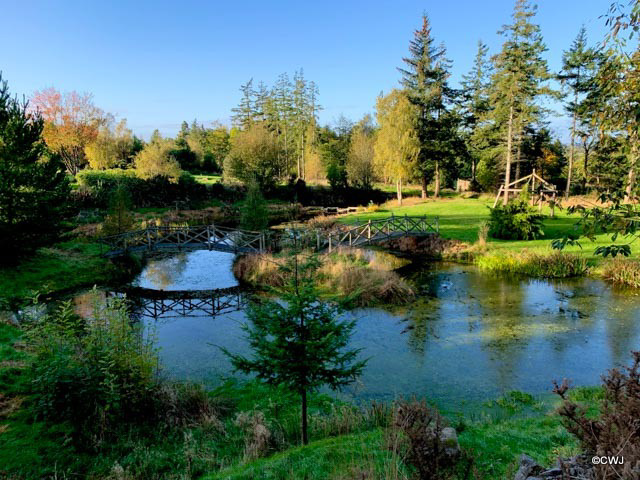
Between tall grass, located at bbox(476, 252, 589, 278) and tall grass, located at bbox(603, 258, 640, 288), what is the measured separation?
965 millimetres

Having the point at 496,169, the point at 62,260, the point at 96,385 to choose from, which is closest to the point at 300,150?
the point at 496,169

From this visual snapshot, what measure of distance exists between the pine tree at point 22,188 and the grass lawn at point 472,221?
1791cm

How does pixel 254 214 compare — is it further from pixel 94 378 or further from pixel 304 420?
pixel 304 420

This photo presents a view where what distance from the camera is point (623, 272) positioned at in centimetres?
1661

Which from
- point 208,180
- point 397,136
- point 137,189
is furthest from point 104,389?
point 208,180

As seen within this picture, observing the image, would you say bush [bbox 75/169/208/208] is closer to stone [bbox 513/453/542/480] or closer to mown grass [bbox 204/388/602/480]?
mown grass [bbox 204/388/602/480]

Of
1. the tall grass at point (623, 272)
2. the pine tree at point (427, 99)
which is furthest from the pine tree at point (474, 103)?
the tall grass at point (623, 272)

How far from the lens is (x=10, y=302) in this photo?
14.0m

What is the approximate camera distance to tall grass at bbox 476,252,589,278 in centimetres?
1798

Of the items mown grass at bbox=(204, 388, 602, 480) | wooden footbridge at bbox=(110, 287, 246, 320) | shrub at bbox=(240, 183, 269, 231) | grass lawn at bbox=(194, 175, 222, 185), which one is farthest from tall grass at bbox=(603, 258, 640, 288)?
grass lawn at bbox=(194, 175, 222, 185)

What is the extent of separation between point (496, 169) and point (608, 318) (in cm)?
3103

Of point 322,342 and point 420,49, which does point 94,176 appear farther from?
point 322,342

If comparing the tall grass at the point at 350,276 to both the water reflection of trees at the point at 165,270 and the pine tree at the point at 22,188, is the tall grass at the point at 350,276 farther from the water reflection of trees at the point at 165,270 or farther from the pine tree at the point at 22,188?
the pine tree at the point at 22,188

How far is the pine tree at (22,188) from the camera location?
1500cm
